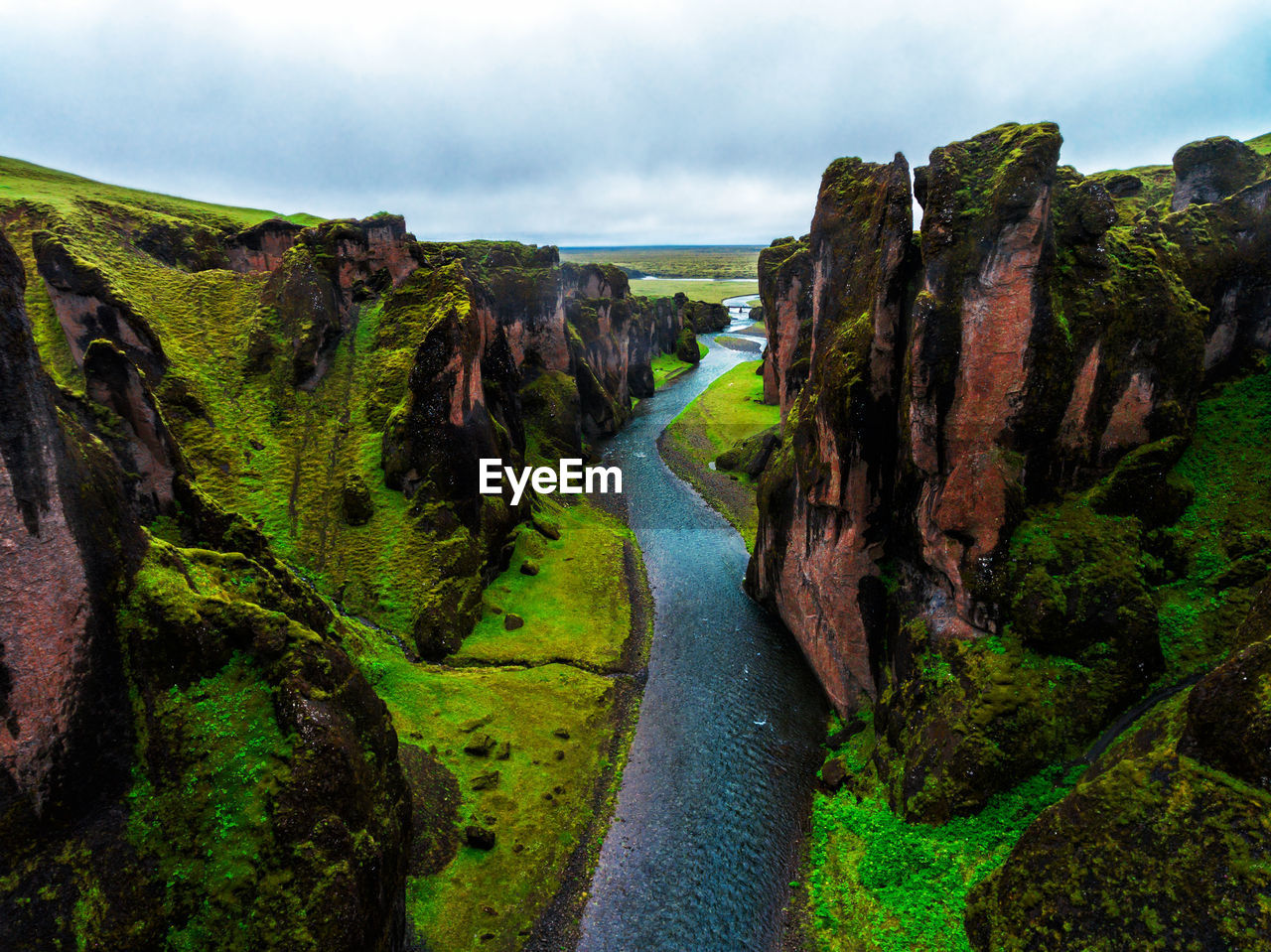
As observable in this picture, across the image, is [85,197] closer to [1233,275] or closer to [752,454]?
[752,454]

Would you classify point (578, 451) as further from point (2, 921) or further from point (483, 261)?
point (2, 921)

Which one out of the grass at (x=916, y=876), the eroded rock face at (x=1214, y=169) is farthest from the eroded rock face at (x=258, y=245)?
the eroded rock face at (x=1214, y=169)

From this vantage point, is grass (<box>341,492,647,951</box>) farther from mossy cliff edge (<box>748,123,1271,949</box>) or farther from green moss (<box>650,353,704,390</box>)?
green moss (<box>650,353,704,390</box>)

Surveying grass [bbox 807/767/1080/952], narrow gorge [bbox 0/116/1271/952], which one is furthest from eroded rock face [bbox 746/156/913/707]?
grass [bbox 807/767/1080/952]

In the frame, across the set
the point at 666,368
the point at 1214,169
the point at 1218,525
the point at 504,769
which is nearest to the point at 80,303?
the point at 504,769

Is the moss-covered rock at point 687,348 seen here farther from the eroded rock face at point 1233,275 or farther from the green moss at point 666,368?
the eroded rock face at point 1233,275

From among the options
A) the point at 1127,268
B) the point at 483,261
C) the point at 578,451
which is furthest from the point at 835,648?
the point at 483,261
